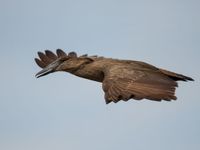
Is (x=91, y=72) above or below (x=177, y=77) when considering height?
below

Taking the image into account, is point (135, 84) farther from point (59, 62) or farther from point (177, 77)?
point (59, 62)

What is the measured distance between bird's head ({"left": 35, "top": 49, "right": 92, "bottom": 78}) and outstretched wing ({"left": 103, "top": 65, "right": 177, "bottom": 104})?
254 cm

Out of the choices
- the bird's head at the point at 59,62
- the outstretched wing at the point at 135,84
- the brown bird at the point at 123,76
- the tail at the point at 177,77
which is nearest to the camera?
the outstretched wing at the point at 135,84

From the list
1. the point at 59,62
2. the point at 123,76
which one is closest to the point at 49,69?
the point at 59,62

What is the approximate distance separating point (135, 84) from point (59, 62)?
652 centimetres

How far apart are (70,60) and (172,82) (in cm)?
600

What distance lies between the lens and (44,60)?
1660 inches

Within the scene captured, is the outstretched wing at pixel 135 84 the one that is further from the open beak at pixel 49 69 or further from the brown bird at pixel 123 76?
the open beak at pixel 49 69

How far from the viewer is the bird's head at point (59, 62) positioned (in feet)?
124

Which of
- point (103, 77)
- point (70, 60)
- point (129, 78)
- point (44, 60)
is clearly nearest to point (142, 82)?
point (129, 78)

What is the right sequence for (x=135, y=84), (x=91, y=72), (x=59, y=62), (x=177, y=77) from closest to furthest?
(x=135, y=84)
(x=177, y=77)
(x=91, y=72)
(x=59, y=62)

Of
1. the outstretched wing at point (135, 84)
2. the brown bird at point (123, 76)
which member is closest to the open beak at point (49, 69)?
the brown bird at point (123, 76)

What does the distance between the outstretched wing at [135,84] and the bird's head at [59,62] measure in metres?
2.54

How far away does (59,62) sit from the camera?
38688mm
